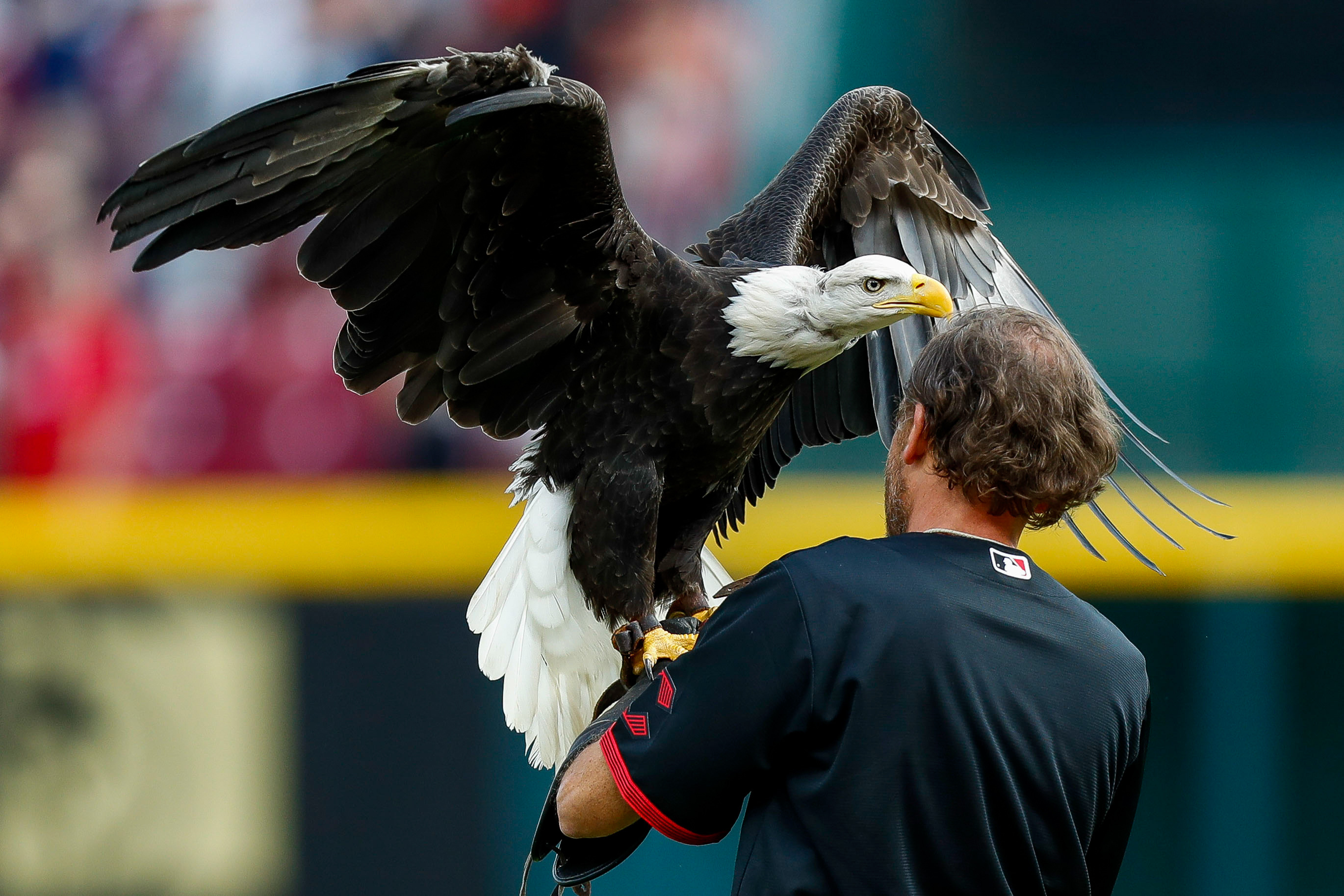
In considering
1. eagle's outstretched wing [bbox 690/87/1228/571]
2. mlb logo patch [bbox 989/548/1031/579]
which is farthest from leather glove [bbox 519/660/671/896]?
eagle's outstretched wing [bbox 690/87/1228/571]

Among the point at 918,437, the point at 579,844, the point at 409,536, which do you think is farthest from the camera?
the point at 409,536

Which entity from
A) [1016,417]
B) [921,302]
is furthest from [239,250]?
[1016,417]

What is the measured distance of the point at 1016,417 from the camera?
4.22 feet

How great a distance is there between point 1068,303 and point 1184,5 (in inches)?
39.6

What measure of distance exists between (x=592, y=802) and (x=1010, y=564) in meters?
0.48

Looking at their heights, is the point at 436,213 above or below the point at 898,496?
above

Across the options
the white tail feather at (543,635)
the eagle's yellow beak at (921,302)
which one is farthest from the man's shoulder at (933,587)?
the white tail feather at (543,635)

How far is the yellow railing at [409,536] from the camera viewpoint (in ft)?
13.0

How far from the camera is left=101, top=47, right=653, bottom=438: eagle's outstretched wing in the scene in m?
1.95

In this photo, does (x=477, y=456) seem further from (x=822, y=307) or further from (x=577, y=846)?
(x=577, y=846)

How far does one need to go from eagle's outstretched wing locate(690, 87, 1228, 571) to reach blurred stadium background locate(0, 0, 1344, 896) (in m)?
1.01

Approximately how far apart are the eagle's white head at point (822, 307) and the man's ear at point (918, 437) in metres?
0.92

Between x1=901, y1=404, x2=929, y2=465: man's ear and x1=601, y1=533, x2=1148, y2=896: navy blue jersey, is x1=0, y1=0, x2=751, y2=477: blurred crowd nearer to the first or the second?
x1=901, y1=404, x2=929, y2=465: man's ear

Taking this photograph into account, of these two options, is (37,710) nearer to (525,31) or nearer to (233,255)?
(233,255)
